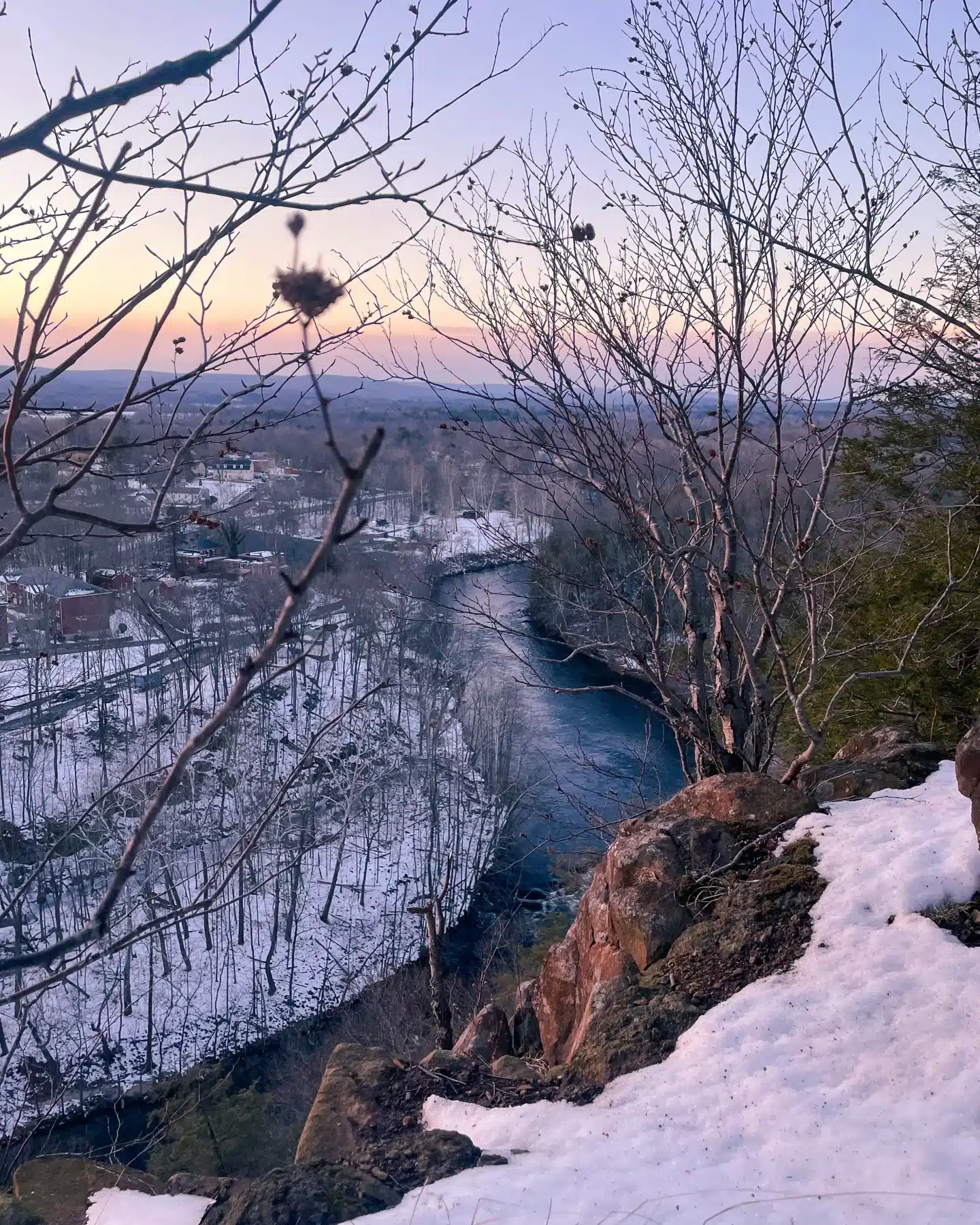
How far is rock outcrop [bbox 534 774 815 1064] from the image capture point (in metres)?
4.01

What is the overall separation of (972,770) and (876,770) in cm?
140

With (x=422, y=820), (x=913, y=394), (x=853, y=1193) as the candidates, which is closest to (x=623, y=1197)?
(x=853, y=1193)

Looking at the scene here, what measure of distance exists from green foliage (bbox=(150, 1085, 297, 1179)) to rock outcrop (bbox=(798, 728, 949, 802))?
729 cm

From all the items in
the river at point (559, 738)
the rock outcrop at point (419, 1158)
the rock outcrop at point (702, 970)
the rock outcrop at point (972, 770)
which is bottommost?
the river at point (559, 738)

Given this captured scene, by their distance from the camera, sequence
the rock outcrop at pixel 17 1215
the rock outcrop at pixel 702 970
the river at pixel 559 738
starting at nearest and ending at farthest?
the rock outcrop at pixel 702 970 → the rock outcrop at pixel 17 1215 → the river at pixel 559 738

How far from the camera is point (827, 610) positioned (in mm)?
4926

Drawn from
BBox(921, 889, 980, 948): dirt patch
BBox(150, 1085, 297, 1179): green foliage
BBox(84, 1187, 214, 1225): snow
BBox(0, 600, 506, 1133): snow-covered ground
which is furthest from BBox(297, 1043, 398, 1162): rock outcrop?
BBox(0, 600, 506, 1133): snow-covered ground

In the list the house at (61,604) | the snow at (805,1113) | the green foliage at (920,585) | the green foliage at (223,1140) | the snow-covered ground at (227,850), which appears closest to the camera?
the snow at (805,1113)

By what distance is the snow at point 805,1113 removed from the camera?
2311mm

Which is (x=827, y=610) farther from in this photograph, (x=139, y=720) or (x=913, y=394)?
(x=139, y=720)

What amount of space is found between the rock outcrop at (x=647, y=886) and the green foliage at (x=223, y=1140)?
6.44 m

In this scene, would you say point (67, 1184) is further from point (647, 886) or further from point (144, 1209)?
point (647, 886)

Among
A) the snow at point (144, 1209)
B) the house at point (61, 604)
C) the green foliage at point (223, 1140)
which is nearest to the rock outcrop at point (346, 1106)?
the snow at point (144, 1209)

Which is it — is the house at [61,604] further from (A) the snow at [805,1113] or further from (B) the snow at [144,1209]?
(A) the snow at [805,1113]
